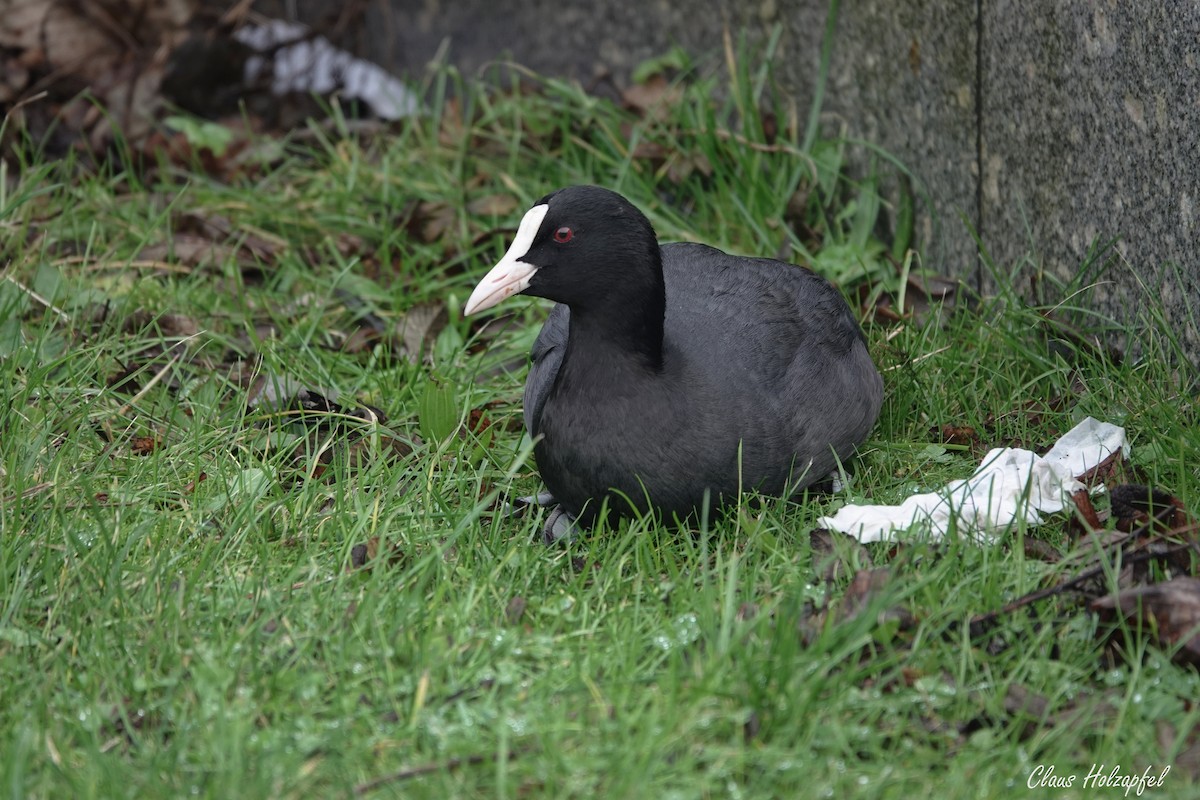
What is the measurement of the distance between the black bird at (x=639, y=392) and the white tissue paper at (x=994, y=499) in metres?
0.23

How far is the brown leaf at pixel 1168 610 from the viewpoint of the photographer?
219cm

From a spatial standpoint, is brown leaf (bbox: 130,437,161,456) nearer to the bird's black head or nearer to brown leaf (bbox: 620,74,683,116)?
the bird's black head

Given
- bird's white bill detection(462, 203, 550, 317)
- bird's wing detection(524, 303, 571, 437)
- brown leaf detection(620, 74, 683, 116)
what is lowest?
bird's wing detection(524, 303, 571, 437)

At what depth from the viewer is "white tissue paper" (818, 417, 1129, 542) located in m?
2.58

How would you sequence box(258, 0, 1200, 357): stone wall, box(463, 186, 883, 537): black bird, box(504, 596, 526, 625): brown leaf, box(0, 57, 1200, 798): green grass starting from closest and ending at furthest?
box(0, 57, 1200, 798): green grass → box(504, 596, 526, 625): brown leaf → box(463, 186, 883, 537): black bird → box(258, 0, 1200, 357): stone wall

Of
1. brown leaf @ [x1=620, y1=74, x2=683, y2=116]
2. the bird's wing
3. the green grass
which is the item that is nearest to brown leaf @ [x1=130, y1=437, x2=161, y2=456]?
the green grass

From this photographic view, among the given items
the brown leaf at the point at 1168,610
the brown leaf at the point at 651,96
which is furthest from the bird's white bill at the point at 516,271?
the brown leaf at the point at 651,96

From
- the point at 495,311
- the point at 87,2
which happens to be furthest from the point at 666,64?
the point at 87,2

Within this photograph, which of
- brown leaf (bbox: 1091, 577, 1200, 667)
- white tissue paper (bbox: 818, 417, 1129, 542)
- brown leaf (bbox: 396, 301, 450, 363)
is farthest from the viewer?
brown leaf (bbox: 396, 301, 450, 363)

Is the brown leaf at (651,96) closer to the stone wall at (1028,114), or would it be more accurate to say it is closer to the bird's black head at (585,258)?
the stone wall at (1028,114)

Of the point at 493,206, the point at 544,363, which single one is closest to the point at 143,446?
the point at 544,363

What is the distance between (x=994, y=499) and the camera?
267 cm

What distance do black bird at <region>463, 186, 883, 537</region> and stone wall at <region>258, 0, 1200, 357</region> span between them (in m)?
0.79

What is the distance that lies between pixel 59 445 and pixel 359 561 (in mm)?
901
